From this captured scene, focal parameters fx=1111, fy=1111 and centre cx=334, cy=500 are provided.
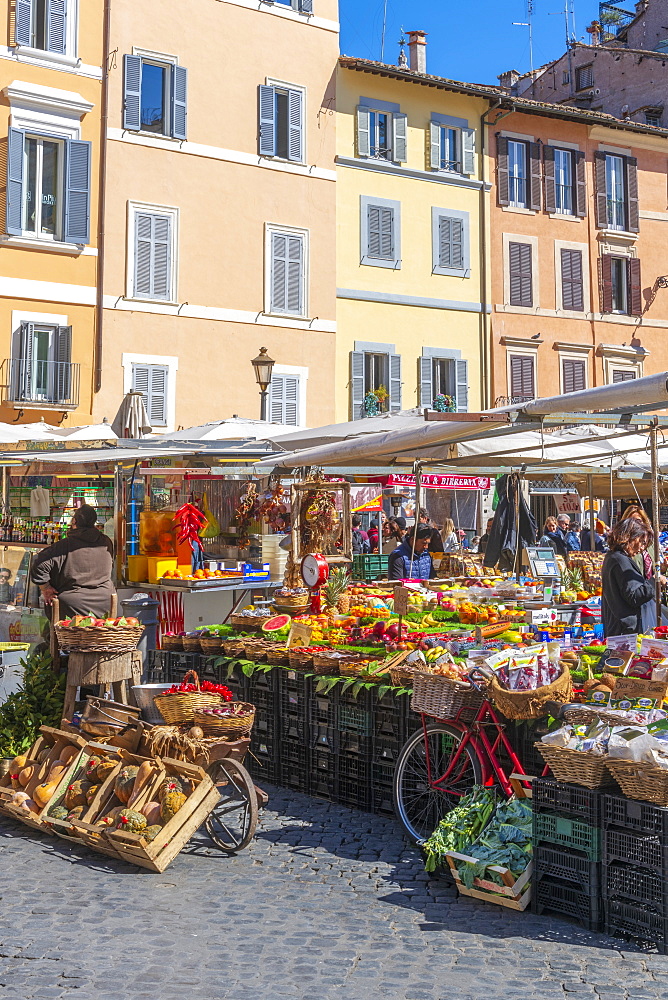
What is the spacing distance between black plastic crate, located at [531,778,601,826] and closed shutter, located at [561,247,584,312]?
74.8 ft

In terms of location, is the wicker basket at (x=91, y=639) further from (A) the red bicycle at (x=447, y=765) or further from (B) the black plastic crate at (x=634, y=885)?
(B) the black plastic crate at (x=634, y=885)

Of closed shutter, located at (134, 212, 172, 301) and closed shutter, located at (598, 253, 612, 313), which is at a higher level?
closed shutter, located at (598, 253, 612, 313)

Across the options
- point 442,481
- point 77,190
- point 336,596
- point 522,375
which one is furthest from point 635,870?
point 522,375

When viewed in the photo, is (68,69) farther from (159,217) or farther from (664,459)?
(664,459)

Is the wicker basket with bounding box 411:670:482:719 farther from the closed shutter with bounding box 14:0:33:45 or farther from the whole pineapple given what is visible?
the closed shutter with bounding box 14:0:33:45

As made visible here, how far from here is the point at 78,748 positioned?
6535 millimetres

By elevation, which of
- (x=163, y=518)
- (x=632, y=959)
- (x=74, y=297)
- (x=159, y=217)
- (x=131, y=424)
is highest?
(x=159, y=217)

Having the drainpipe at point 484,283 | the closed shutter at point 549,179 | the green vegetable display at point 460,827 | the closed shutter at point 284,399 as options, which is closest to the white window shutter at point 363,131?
the drainpipe at point 484,283

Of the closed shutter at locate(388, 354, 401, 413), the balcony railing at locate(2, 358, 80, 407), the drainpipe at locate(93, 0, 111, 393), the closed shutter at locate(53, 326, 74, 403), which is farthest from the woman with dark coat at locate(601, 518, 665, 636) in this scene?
the closed shutter at locate(388, 354, 401, 413)

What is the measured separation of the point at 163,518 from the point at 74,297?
32.4ft

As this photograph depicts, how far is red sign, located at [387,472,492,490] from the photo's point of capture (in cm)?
1349

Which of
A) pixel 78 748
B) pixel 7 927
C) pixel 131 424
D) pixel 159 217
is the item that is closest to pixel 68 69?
Answer: pixel 159 217

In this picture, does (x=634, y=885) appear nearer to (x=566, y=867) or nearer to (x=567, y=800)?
(x=566, y=867)

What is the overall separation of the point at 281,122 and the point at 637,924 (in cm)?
2079
